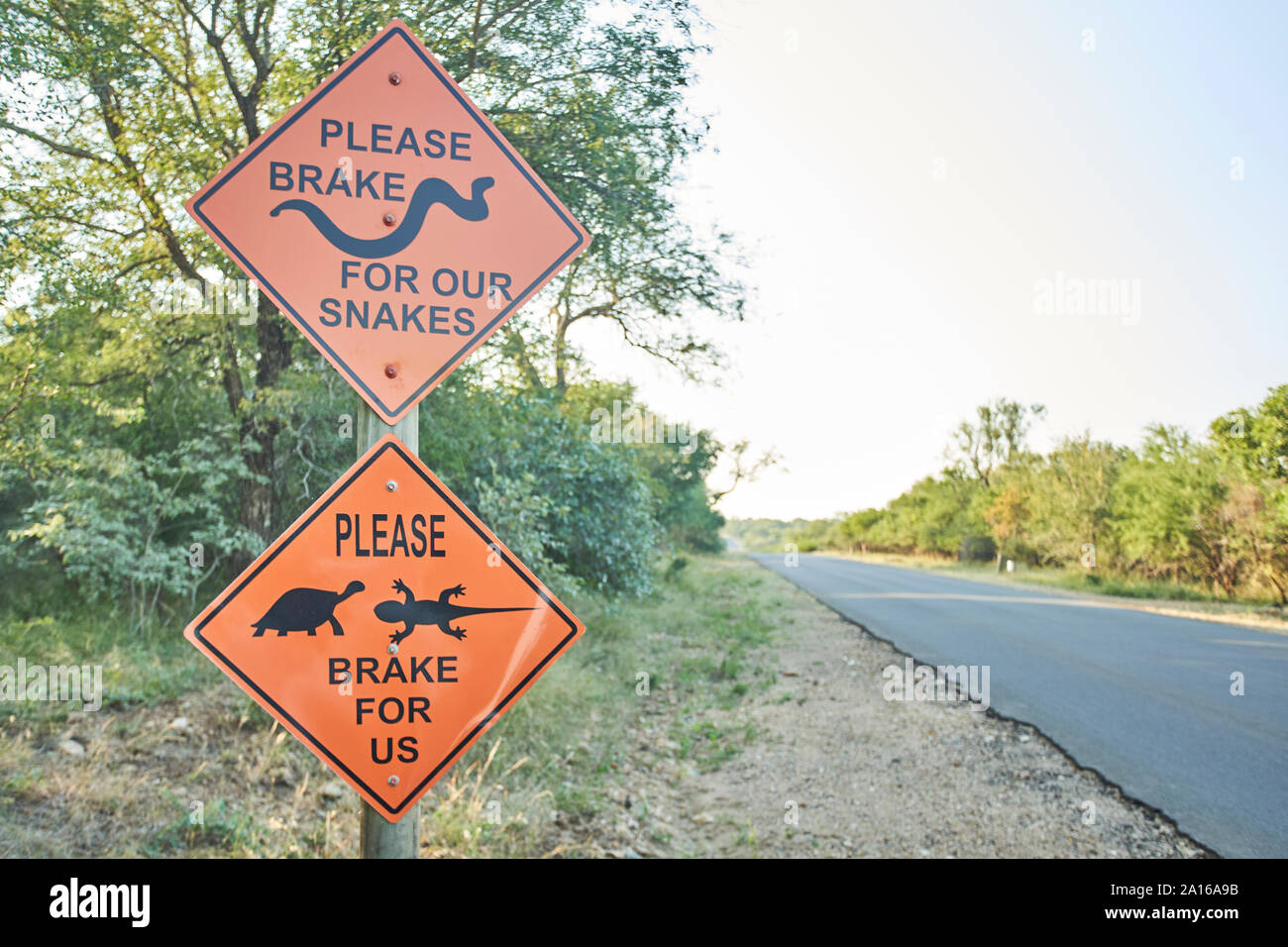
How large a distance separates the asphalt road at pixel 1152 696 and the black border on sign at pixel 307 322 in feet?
14.8

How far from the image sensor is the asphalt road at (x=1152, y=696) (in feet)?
15.7

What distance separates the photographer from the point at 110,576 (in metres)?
7.23

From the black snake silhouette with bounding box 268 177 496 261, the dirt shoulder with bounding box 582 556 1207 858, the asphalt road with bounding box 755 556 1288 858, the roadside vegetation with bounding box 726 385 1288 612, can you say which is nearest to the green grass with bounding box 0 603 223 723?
the dirt shoulder with bounding box 582 556 1207 858

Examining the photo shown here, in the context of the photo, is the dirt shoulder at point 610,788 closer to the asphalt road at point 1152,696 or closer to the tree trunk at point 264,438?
the asphalt road at point 1152,696

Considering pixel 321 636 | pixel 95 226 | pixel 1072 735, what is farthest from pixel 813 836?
pixel 95 226

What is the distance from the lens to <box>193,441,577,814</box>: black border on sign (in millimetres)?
1944

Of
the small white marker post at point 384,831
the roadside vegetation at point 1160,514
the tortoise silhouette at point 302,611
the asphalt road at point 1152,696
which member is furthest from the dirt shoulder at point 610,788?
the roadside vegetation at point 1160,514

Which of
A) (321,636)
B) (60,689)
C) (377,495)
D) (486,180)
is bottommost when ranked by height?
(60,689)

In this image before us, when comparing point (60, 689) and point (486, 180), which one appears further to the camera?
point (60, 689)

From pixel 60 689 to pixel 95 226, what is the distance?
4.35 meters

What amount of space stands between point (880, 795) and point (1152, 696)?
4.07m

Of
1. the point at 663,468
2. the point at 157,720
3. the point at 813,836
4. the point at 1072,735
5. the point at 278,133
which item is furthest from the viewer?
the point at 663,468

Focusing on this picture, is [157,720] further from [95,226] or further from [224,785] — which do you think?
[95,226]

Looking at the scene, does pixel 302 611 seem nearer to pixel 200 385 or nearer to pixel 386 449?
pixel 386 449
